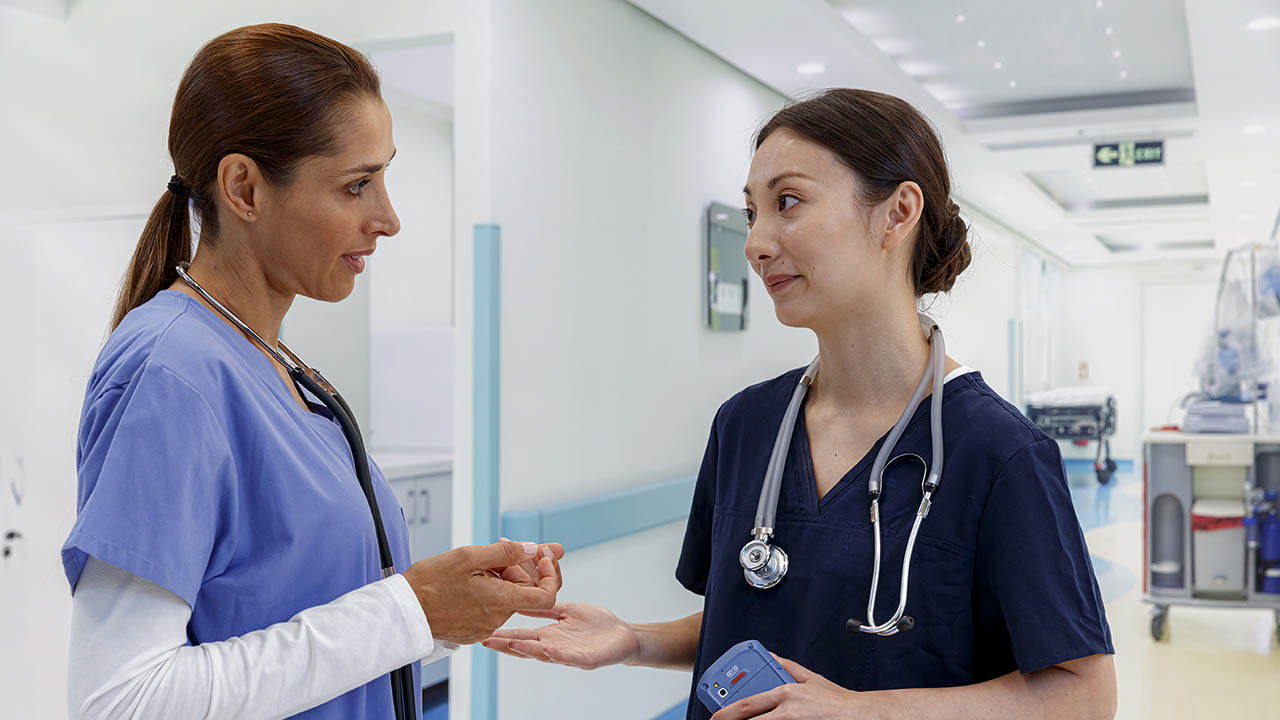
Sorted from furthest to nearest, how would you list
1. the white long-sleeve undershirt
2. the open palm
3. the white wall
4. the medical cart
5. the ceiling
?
the white wall → the medical cart → the ceiling → the open palm → the white long-sleeve undershirt

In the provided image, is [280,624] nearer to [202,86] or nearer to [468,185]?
[202,86]

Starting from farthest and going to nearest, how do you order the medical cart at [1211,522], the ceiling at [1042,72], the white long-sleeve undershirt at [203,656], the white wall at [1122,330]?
the white wall at [1122,330] → the medical cart at [1211,522] → the ceiling at [1042,72] → the white long-sleeve undershirt at [203,656]

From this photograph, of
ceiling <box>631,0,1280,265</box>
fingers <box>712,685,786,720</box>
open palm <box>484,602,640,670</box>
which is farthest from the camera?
ceiling <box>631,0,1280,265</box>

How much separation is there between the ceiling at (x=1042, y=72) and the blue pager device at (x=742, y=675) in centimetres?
313

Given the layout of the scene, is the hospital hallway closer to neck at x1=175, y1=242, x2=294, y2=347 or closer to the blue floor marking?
the blue floor marking

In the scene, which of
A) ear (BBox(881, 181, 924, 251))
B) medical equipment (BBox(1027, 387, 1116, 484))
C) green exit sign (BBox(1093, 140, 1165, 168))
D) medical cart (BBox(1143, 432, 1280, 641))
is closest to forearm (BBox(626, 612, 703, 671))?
ear (BBox(881, 181, 924, 251))

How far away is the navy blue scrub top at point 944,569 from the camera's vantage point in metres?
1.09

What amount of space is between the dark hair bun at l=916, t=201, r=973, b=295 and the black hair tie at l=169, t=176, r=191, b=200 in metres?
0.92

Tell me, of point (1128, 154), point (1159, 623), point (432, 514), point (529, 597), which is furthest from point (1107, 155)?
point (529, 597)

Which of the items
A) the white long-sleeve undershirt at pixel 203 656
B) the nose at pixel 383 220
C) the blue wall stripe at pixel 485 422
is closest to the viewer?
the white long-sleeve undershirt at pixel 203 656

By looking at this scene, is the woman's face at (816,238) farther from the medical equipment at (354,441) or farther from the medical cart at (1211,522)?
the medical cart at (1211,522)

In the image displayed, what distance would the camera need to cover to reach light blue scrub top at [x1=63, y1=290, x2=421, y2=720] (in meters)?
0.90

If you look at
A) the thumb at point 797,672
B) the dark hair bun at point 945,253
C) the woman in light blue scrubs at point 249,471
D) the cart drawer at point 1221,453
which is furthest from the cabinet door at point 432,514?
the cart drawer at point 1221,453

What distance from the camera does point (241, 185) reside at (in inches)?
42.9
